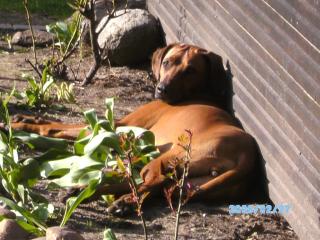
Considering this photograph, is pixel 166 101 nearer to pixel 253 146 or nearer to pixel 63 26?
pixel 253 146

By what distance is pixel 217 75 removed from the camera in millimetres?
7820

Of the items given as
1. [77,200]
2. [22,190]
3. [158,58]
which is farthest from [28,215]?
[158,58]

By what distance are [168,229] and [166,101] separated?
203 cm

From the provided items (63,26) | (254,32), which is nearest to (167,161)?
(254,32)

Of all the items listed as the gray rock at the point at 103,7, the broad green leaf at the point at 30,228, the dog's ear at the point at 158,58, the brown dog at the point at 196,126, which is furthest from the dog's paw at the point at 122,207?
the gray rock at the point at 103,7

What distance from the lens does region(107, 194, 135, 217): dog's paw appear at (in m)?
6.19

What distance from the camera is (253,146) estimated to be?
272 inches

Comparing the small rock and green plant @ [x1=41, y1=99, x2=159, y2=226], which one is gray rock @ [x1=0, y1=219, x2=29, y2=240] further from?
green plant @ [x1=41, y1=99, x2=159, y2=226]

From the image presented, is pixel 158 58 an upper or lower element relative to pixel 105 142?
lower

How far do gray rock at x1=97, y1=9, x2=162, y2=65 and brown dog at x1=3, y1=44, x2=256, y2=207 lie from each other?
5.29ft

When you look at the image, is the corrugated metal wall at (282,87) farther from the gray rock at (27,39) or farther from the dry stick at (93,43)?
the gray rock at (27,39)

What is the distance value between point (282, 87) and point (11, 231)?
6.63ft

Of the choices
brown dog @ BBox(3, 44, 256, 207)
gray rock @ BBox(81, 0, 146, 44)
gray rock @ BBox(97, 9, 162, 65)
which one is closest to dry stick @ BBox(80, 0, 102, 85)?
gray rock @ BBox(97, 9, 162, 65)

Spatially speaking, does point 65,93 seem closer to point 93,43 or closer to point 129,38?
point 93,43
